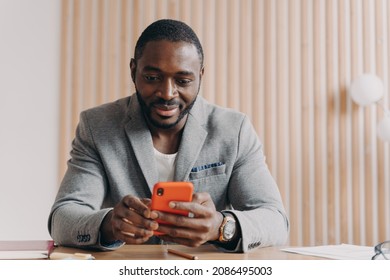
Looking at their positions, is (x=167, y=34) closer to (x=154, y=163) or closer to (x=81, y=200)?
(x=154, y=163)

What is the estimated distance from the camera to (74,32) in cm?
412

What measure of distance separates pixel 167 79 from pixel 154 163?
28 cm

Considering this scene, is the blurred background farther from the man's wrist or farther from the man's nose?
the man's wrist

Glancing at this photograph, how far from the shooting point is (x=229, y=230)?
157 centimetres

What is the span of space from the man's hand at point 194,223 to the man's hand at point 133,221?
0.10ft

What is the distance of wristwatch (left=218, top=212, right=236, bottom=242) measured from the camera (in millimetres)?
1553

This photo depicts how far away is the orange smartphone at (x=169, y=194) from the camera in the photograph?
1.38 metres

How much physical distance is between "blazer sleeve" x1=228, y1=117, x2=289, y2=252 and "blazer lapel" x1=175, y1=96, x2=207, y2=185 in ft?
0.46

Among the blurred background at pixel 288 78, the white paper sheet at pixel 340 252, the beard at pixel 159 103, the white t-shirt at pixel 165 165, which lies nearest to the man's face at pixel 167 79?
the beard at pixel 159 103

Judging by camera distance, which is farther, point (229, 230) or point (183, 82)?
point (183, 82)

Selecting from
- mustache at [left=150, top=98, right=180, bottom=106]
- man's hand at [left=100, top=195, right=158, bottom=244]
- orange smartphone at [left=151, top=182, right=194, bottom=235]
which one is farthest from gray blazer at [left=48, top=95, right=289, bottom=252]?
orange smartphone at [left=151, top=182, right=194, bottom=235]

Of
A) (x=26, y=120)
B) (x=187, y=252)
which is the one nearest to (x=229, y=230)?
(x=187, y=252)

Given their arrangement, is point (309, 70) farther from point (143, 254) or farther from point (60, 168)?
point (143, 254)

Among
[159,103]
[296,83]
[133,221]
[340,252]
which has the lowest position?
[340,252]
